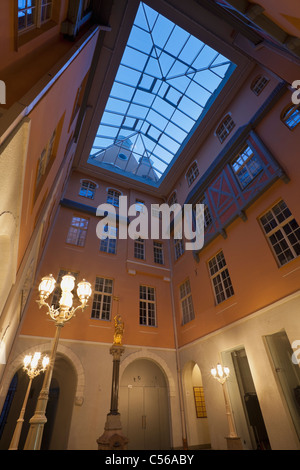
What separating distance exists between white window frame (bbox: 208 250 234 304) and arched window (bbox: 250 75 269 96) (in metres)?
8.63

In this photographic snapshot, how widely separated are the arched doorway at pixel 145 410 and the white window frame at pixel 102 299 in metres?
3.61

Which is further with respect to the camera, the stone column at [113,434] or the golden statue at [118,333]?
the golden statue at [118,333]

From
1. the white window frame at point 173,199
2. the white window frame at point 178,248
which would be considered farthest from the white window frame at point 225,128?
the white window frame at point 178,248

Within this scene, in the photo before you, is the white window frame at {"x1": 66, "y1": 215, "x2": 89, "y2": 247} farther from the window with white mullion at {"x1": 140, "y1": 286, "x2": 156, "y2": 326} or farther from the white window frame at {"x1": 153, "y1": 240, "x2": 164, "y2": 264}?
the white window frame at {"x1": 153, "y1": 240, "x2": 164, "y2": 264}

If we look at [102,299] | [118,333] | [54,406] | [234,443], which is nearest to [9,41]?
[118,333]

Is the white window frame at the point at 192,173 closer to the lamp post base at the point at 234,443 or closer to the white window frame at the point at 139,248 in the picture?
the white window frame at the point at 139,248

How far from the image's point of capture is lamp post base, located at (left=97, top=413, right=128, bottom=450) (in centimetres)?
809

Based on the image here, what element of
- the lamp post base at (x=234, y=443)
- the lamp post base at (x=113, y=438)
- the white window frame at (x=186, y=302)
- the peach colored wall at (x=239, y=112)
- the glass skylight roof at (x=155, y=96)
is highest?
the glass skylight roof at (x=155, y=96)

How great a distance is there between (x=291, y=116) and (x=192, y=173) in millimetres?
7398

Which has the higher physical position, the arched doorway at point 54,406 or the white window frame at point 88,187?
the white window frame at point 88,187

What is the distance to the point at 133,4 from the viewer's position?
1084 centimetres

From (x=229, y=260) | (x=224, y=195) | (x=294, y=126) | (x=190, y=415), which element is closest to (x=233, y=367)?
(x=190, y=415)

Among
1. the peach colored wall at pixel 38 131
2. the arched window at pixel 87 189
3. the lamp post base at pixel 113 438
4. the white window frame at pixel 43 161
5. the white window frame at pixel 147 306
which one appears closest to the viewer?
the peach colored wall at pixel 38 131

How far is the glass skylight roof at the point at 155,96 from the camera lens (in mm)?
12695
